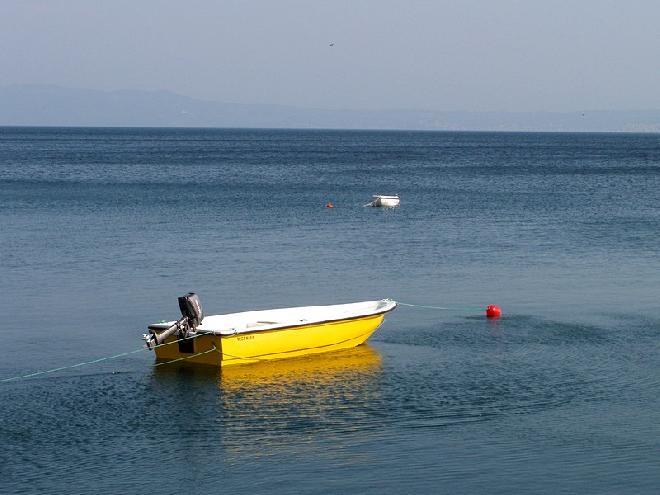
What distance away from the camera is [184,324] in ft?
84.8

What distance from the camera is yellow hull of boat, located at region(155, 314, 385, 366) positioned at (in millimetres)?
26078

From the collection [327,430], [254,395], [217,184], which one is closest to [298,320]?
[254,395]

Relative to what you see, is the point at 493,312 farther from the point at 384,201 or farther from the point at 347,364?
the point at 384,201

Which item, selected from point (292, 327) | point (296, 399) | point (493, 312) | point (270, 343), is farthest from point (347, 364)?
point (493, 312)

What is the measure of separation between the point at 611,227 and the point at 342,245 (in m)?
15.6

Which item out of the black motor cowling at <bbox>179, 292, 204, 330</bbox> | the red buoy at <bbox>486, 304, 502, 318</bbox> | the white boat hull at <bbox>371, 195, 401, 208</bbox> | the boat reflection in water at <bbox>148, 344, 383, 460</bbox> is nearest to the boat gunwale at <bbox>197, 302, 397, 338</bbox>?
the black motor cowling at <bbox>179, 292, 204, 330</bbox>

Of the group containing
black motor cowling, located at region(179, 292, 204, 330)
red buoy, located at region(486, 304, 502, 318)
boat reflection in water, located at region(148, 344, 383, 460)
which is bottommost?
boat reflection in water, located at region(148, 344, 383, 460)

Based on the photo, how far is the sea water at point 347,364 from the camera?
63.6 ft

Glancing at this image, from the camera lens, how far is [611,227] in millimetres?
56750

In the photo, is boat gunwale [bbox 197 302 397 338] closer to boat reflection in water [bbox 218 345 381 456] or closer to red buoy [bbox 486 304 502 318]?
boat reflection in water [bbox 218 345 381 456]

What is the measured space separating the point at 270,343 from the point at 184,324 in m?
2.18

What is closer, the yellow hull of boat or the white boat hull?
the yellow hull of boat

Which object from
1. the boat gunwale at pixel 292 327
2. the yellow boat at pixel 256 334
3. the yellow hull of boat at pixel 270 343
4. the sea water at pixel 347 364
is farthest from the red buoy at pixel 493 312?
the yellow hull of boat at pixel 270 343

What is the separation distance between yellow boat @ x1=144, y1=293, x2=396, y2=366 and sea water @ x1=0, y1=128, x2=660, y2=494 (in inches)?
15.6
